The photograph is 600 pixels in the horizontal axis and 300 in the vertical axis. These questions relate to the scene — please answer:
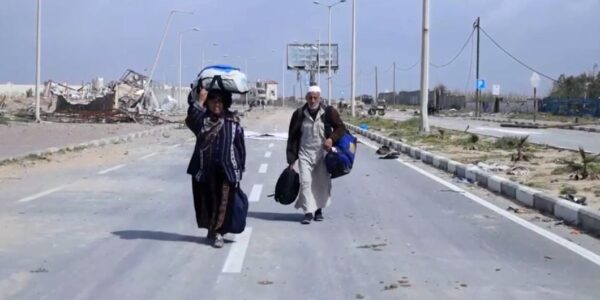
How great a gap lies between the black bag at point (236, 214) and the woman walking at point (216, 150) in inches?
1.1

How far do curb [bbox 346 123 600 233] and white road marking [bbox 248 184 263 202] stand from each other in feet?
14.0

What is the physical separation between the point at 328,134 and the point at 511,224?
274 cm

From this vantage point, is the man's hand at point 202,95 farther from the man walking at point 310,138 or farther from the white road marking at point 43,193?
the white road marking at point 43,193

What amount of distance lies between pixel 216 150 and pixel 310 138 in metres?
2.18

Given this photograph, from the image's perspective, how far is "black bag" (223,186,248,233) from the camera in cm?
839

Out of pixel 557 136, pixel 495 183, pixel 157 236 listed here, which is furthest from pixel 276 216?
pixel 557 136

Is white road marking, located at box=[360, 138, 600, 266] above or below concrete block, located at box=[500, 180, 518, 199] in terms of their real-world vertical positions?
below

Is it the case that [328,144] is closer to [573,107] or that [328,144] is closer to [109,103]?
[109,103]

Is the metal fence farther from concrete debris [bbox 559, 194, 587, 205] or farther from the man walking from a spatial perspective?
the man walking

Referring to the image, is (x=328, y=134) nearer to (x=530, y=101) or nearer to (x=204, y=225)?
(x=204, y=225)

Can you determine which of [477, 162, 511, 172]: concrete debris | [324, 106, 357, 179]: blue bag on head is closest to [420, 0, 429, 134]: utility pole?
[477, 162, 511, 172]: concrete debris

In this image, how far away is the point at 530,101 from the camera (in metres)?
76.4

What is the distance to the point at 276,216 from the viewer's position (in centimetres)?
1084

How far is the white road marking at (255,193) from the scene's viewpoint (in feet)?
41.7
